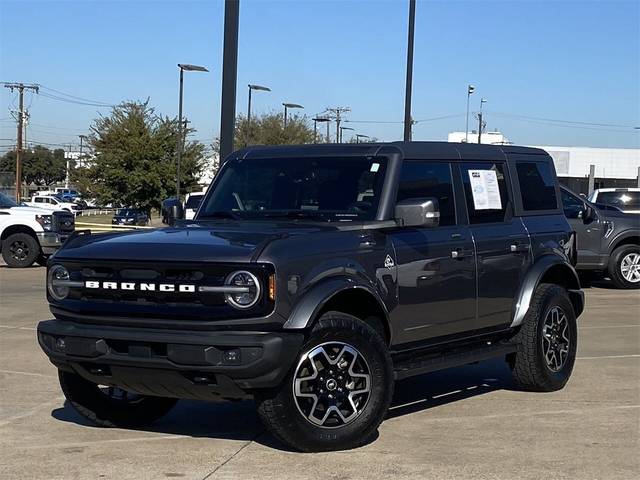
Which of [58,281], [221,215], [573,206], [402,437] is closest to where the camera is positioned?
[58,281]

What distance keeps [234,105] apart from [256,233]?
7580 mm

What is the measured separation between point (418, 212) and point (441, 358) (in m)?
1.15

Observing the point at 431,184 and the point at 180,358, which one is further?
the point at 431,184

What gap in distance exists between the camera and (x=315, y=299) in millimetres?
5590

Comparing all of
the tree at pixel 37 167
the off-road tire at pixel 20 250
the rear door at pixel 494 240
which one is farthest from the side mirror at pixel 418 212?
the tree at pixel 37 167

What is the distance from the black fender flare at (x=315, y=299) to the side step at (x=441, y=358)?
762 mm

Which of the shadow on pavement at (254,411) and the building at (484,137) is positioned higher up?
the building at (484,137)

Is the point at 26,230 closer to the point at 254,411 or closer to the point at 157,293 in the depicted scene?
the point at 254,411

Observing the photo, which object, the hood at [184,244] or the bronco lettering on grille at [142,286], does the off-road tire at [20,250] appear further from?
the bronco lettering on grille at [142,286]

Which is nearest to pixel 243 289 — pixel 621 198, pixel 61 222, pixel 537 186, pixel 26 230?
pixel 537 186

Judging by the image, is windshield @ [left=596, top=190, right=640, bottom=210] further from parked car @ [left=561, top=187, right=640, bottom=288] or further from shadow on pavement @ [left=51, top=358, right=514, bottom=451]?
shadow on pavement @ [left=51, top=358, right=514, bottom=451]

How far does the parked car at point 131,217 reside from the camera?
1774 inches

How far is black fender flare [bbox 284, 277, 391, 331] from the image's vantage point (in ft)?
17.9

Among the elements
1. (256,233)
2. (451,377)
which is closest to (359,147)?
(256,233)
